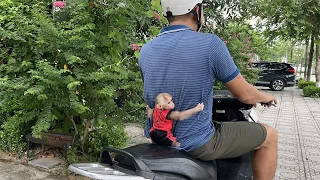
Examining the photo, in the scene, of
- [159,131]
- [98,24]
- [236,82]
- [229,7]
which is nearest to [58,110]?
[98,24]

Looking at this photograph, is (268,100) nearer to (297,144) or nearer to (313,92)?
(297,144)

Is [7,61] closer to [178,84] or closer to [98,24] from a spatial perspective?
[98,24]

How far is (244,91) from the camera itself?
1712 millimetres

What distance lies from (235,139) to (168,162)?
457mm

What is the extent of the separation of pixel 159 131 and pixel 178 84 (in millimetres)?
270

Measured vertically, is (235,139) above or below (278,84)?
above

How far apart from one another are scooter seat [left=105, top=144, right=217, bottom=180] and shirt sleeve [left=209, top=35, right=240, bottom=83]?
439 mm

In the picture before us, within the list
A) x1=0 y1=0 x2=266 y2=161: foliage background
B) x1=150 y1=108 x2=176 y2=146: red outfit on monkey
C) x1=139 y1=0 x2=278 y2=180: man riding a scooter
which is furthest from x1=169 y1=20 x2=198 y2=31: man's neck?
x1=0 y1=0 x2=266 y2=161: foliage background

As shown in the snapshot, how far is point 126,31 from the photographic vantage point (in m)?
3.41

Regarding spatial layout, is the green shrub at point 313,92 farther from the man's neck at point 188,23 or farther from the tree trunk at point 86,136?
the man's neck at point 188,23

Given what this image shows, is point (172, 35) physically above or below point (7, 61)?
above

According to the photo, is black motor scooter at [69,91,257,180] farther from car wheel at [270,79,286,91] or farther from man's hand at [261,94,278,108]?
car wheel at [270,79,286,91]

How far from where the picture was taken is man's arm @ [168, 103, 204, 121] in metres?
1.62

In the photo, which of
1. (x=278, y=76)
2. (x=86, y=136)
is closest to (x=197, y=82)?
(x=86, y=136)
